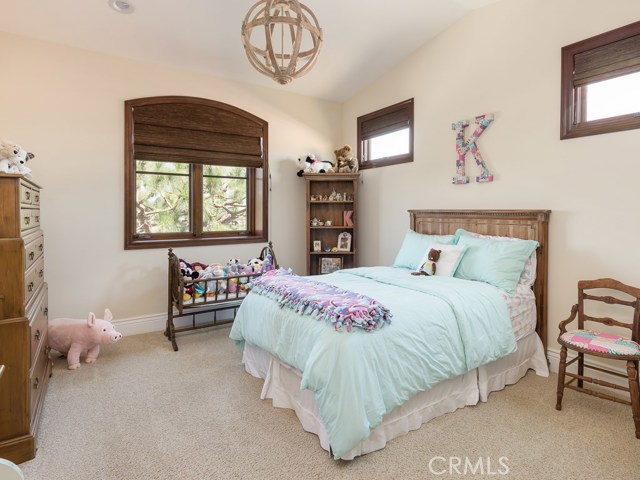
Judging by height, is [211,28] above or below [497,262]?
above

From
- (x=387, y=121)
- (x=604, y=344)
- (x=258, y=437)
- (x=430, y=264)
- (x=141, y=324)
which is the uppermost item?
(x=387, y=121)

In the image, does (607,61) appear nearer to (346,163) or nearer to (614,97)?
(614,97)

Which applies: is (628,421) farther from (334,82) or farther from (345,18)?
(334,82)

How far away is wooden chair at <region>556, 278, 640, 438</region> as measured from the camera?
2086 mm

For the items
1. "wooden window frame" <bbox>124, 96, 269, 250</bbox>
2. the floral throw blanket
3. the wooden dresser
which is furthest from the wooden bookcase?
the wooden dresser

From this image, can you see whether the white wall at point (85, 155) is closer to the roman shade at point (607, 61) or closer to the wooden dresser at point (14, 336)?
the wooden dresser at point (14, 336)

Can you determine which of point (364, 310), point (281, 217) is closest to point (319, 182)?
point (281, 217)

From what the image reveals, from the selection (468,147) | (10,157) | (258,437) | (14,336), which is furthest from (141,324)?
(468,147)

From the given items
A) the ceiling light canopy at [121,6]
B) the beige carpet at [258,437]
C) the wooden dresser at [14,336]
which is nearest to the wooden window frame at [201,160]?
the ceiling light canopy at [121,6]

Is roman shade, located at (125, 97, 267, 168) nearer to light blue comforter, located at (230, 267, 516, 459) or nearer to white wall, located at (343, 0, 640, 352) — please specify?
white wall, located at (343, 0, 640, 352)

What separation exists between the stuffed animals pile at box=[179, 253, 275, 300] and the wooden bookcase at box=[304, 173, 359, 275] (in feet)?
2.85

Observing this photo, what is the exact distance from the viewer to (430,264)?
314cm

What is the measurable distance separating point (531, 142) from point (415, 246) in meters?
1.26

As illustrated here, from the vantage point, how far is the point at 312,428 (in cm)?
211
